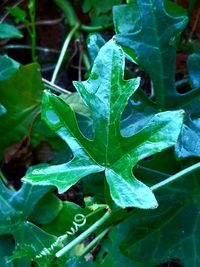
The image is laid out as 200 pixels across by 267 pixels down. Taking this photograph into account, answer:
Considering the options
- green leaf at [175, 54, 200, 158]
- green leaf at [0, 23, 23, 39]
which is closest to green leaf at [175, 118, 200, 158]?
green leaf at [175, 54, 200, 158]

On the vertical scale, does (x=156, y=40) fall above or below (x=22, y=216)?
above

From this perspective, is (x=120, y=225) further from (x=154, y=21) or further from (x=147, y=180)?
(x=154, y=21)

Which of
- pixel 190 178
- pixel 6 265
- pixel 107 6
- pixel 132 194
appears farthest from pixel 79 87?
pixel 107 6

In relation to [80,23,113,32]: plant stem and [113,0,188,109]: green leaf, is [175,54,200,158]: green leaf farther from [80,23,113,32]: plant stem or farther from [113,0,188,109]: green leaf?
[80,23,113,32]: plant stem

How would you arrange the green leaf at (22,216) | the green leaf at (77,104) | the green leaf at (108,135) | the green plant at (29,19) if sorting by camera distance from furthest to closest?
the green plant at (29,19)
the green leaf at (77,104)
the green leaf at (22,216)
the green leaf at (108,135)

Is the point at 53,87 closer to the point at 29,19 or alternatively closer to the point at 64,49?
the point at 64,49

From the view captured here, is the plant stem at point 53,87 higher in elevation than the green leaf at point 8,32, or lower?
lower

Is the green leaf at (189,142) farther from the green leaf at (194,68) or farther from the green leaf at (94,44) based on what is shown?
the green leaf at (94,44)

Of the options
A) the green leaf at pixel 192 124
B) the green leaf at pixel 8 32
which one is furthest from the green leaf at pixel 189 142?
the green leaf at pixel 8 32

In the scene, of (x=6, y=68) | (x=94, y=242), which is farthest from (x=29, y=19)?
(x=94, y=242)
